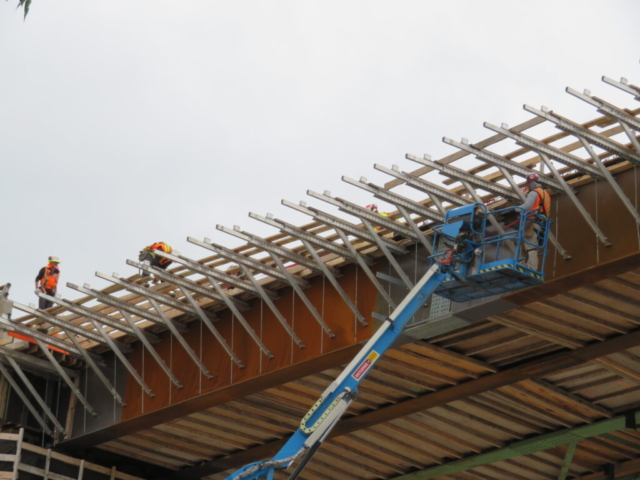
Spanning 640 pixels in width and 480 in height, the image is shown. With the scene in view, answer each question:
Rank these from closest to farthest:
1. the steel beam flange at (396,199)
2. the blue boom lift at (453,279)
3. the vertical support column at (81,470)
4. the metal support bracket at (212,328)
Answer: the blue boom lift at (453,279) < the steel beam flange at (396,199) < the metal support bracket at (212,328) < the vertical support column at (81,470)

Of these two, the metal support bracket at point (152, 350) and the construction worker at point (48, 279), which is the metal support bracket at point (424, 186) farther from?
the construction worker at point (48, 279)

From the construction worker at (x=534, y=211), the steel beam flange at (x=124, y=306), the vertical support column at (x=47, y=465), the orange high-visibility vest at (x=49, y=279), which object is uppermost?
the orange high-visibility vest at (x=49, y=279)

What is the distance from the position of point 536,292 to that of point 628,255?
198 cm

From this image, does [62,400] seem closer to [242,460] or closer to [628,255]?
[242,460]

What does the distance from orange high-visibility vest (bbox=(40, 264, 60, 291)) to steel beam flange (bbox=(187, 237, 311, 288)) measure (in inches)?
417

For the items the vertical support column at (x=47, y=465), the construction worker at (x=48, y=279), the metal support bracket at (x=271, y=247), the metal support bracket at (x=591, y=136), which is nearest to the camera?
the metal support bracket at (x=591, y=136)

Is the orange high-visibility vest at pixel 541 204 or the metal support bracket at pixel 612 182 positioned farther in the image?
the orange high-visibility vest at pixel 541 204

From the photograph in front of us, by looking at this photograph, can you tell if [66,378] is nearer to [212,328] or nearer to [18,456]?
[18,456]

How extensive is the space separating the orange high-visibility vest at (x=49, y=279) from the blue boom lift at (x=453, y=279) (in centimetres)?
1367

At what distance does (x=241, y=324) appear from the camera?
26.5 metres

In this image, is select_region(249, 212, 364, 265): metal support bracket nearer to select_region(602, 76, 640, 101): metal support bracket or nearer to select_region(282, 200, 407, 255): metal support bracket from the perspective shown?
select_region(282, 200, 407, 255): metal support bracket

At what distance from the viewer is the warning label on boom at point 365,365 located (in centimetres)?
2097

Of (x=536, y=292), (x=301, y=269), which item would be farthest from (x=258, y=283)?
(x=536, y=292)

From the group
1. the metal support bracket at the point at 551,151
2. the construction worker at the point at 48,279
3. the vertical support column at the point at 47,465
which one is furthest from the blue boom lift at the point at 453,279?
the construction worker at the point at 48,279
